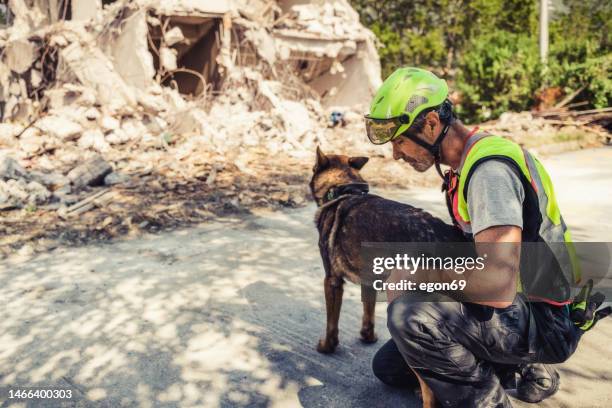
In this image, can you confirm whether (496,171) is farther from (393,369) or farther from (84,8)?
(84,8)

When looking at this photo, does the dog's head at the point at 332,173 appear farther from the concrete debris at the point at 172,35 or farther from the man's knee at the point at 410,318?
the concrete debris at the point at 172,35

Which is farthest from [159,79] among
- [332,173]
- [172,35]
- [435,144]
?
[435,144]

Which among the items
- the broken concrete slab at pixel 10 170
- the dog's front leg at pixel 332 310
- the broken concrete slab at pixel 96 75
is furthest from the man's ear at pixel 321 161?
the broken concrete slab at pixel 96 75

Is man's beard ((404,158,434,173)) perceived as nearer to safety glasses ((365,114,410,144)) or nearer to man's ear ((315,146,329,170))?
safety glasses ((365,114,410,144))

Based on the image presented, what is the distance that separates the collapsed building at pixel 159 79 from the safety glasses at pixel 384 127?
6.40 m

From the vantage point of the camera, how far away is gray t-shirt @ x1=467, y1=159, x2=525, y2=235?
1.93 m

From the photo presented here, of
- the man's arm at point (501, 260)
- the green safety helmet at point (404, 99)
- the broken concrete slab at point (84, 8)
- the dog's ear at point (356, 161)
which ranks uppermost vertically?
the broken concrete slab at point (84, 8)

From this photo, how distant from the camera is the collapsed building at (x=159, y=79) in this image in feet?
32.9

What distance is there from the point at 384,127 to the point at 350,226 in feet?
2.87

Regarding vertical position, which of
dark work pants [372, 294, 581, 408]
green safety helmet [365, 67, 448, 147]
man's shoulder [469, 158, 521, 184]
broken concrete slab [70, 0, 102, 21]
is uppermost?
broken concrete slab [70, 0, 102, 21]

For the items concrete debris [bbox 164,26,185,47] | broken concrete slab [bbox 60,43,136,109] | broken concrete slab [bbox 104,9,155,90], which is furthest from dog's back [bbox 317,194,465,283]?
concrete debris [bbox 164,26,185,47]

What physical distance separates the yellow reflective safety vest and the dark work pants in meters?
0.10

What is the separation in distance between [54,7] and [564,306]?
576 inches

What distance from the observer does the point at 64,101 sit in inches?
440
